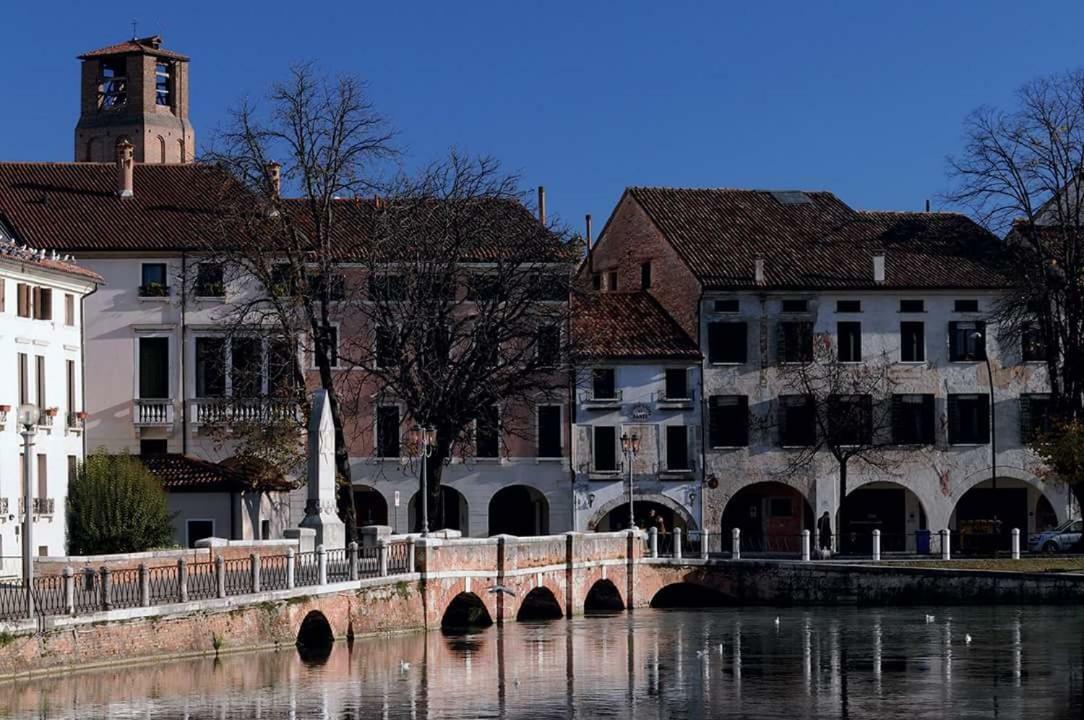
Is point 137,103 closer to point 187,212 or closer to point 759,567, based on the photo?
point 187,212

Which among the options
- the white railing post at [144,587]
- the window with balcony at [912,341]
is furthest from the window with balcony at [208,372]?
the white railing post at [144,587]

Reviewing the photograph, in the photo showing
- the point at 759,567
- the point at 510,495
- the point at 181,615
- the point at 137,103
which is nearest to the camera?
the point at 181,615

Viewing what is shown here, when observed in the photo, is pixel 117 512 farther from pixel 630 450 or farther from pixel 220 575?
pixel 630 450

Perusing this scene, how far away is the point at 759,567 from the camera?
66.2m

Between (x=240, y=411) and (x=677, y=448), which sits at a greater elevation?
(x=240, y=411)

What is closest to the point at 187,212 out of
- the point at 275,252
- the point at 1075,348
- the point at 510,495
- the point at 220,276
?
the point at 220,276

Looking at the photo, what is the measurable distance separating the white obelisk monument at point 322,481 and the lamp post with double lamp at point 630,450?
1421 centimetres

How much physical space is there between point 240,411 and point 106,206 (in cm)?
814

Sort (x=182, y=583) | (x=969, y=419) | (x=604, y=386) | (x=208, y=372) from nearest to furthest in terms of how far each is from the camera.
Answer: (x=182, y=583)
(x=208, y=372)
(x=604, y=386)
(x=969, y=419)

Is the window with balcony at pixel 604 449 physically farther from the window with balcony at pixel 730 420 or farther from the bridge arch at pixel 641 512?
the window with balcony at pixel 730 420

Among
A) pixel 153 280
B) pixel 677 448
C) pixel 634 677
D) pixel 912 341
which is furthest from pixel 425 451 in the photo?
pixel 912 341

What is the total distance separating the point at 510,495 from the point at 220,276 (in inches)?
484

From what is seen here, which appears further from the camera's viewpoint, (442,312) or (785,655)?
(442,312)

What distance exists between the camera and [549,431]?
73750 mm
